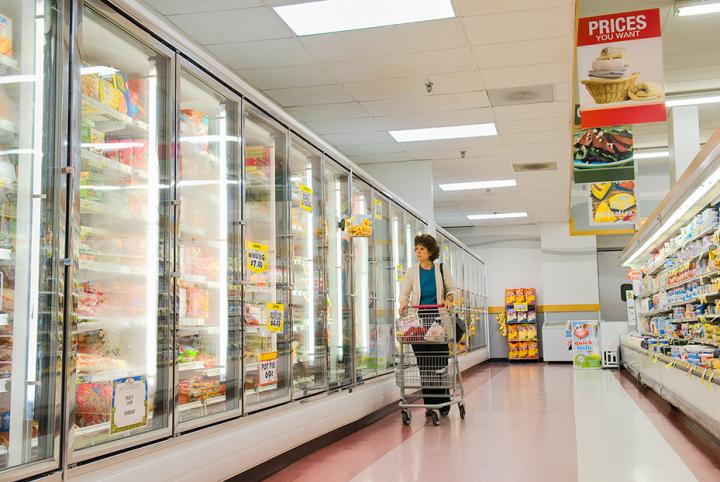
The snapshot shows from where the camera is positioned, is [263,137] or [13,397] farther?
[263,137]

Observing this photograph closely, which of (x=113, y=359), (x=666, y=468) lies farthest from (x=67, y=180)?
(x=666, y=468)

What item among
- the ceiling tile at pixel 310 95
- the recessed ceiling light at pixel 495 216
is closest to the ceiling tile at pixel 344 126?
the ceiling tile at pixel 310 95

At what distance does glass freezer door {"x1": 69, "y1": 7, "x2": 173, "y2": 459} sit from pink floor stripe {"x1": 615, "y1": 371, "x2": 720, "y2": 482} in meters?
3.25

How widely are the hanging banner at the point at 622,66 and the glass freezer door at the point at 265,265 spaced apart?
2.72 meters

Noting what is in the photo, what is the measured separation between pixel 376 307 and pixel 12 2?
542 centimetres

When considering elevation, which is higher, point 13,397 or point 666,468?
point 13,397

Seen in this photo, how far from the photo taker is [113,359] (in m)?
3.36

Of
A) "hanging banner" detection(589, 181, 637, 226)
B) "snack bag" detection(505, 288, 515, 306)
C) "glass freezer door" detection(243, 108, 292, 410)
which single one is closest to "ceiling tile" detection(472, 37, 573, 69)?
"glass freezer door" detection(243, 108, 292, 410)

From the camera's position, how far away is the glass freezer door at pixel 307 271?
212 inches

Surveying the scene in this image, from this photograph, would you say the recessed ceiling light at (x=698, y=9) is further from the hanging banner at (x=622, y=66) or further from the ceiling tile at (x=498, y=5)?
the ceiling tile at (x=498, y=5)

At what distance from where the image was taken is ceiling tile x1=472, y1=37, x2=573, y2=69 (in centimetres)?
611

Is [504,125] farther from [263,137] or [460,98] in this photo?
[263,137]

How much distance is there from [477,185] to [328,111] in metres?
5.27

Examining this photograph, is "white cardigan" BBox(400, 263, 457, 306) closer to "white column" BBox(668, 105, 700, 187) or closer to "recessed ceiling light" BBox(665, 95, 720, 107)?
"white column" BBox(668, 105, 700, 187)
